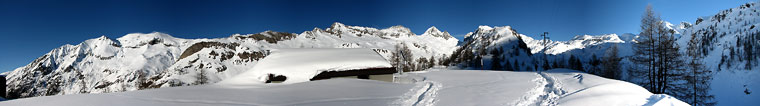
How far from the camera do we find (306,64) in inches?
771

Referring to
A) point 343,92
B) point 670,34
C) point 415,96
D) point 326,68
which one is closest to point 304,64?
point 326,68

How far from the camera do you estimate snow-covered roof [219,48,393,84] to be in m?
18.2

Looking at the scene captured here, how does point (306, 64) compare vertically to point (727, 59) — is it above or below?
above

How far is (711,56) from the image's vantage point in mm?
147500

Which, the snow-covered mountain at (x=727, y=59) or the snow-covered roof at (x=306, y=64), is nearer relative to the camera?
the snow-covered roof at (x=306, y=64)

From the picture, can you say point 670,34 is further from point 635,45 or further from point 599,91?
point 599,91

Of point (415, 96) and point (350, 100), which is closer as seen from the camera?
point (350, 100)

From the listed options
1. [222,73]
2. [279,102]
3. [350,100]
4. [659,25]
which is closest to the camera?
[279,102]

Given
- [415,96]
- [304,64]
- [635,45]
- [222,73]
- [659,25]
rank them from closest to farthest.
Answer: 1. [415,96]
2. [659,25]
3. [635,45]
4. [304,64]
5. [222,73]

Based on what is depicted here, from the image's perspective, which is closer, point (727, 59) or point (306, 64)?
point (306, 64)

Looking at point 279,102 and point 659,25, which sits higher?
point 659,25

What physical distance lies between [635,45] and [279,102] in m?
19.6

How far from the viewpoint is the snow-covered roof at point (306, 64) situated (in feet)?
59.7

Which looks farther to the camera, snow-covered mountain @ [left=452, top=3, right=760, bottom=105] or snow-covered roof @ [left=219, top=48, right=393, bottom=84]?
snow-covered mountain @ [left=452, top=3, right=760, bottom=105]
